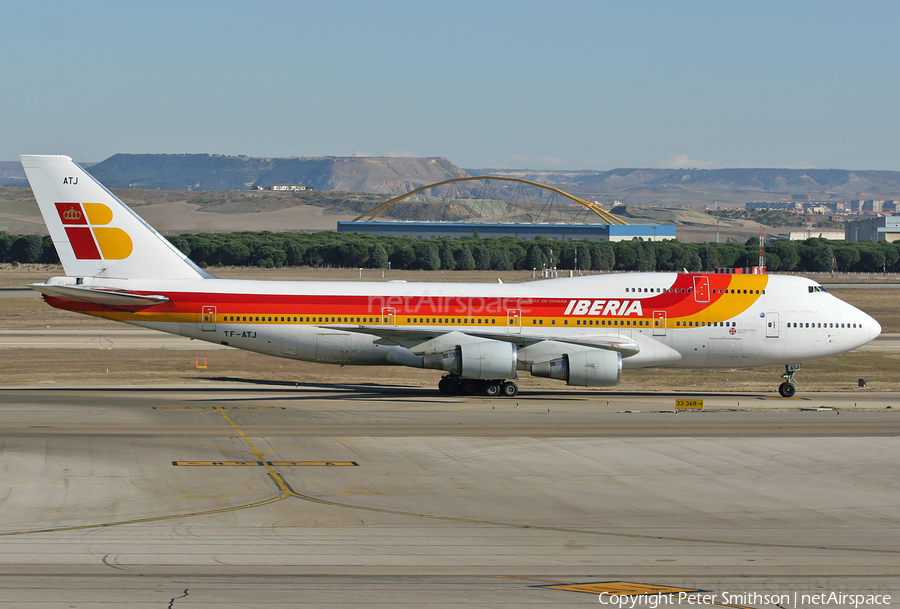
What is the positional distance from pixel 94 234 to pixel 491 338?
18232 mm

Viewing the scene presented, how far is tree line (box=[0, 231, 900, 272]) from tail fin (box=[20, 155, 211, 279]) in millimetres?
85866

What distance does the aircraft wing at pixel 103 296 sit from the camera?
38.7 m

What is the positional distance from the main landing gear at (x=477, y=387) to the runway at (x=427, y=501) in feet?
9.31

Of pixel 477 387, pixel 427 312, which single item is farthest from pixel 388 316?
pixel 477 387

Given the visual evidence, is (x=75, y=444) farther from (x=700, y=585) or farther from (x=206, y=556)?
(x=700, y=585)

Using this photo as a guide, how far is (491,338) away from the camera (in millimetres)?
39594

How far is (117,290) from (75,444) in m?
13.4

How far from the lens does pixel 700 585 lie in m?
16.1

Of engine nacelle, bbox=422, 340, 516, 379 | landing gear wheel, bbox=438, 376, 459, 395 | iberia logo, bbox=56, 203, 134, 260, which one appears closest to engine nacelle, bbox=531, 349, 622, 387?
engine nacelle, bbox=422, 340, 516, 379

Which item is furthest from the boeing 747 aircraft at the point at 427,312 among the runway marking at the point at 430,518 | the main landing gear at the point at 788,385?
the runway marking at the point at 430,518

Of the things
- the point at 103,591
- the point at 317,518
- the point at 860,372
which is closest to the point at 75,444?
the point at 317,518

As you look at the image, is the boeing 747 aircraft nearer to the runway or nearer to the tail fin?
the tail fin

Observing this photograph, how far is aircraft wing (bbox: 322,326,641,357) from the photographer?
39.4m

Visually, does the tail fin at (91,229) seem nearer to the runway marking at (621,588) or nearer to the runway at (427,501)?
the runway at (427,501)
